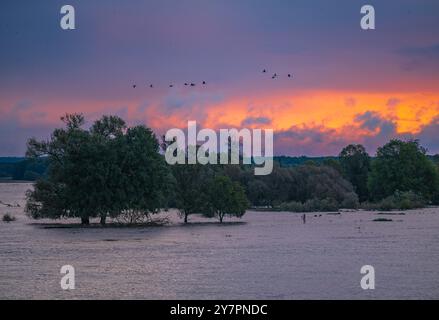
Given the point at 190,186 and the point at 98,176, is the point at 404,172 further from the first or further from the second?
the point at 98,176

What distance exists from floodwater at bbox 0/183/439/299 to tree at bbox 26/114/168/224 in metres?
3.38

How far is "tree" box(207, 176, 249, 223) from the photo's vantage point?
118000mm

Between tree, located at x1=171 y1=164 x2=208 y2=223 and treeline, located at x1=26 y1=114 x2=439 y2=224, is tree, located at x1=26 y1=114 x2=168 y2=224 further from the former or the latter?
tree, located at x1=171 y1=164 x2=208 y2=223

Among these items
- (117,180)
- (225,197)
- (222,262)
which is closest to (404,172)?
(225,197)

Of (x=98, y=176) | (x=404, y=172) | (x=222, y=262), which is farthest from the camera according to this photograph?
(x=404, y=172)

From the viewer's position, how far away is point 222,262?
217ft

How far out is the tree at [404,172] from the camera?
182500 millimetres

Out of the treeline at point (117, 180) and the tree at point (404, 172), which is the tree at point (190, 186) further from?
the tree at point (404, 172)

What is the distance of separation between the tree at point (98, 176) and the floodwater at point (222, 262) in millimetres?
3383

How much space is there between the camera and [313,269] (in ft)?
197

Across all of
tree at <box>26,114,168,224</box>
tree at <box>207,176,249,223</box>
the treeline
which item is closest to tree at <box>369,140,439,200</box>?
the treeline

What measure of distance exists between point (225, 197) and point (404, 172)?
76443 millimetres

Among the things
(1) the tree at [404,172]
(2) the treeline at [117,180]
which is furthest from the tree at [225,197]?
(1) the tree at [404,172]
